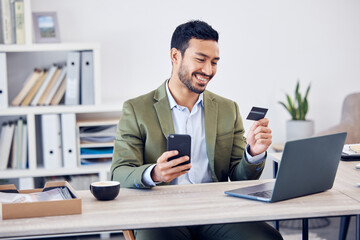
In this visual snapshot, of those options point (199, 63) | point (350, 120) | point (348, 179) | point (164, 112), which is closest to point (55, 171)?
point (164, 112)

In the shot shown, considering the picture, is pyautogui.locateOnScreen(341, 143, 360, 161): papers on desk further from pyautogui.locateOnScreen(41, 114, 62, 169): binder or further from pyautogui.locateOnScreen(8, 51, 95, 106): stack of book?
pyautogui.locateOnScreen(41, 114, 62, 169): binder

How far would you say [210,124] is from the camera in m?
2.25

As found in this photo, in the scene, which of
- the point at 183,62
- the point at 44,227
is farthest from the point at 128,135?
the point at 44,227

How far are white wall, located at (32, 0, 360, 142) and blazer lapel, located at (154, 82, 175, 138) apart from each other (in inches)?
56.3

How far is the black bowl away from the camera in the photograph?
170cm

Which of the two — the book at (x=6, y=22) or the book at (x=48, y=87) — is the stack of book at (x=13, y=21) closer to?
the book at (x=6, y=22)

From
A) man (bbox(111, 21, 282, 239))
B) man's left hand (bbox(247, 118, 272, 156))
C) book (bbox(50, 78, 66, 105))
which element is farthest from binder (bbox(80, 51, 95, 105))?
man's left hand (bbox(247, 118, 272, 156))

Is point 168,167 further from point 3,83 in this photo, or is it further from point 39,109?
point 3,83

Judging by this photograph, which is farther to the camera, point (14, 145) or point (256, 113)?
point (14, 145)

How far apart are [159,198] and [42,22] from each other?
83.3 inches

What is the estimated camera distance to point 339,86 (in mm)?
4086

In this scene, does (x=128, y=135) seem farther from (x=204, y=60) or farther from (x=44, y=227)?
(x=44, y=227)

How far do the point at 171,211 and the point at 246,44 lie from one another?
2551mm

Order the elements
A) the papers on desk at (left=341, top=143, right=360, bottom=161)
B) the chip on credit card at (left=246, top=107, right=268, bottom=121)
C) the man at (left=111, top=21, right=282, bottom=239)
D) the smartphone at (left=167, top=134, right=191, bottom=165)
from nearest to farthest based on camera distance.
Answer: the smartphone at (left=167, top=134, right=191, bottom=165) → the chip on credit card at (left=246, top=107, right=268, bottom=121) → the man at (left=111, top=21, right=282, bottom=239) → the papers on desk at (left=341, top=143, right=360, bottom=161)
